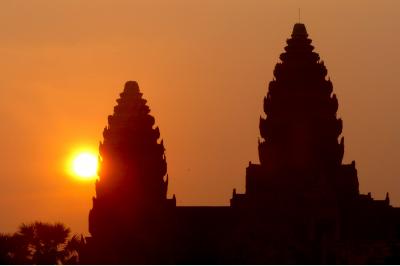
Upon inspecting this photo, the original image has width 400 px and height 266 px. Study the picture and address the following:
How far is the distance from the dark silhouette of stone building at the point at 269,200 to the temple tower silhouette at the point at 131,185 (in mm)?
53

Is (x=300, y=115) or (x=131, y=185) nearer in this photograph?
(x=300, y=115)

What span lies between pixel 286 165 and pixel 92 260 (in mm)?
11472

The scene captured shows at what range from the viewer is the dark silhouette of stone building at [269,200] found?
97188mm

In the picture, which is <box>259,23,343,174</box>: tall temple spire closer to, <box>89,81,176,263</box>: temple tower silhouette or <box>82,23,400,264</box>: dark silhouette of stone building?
<box>82,23,400,264</box>: dark silhouette of stone building

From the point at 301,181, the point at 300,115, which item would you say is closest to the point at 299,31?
the point at 300,115

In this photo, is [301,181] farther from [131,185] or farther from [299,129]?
[131,185]

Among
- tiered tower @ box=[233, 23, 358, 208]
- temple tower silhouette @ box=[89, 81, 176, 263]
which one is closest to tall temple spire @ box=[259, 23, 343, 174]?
tiered tower @ box=[233, 23, 358, 208]

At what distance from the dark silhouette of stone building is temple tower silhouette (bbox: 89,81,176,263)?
5 cm

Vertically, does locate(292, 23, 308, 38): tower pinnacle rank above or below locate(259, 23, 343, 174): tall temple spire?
above

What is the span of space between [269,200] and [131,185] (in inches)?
402

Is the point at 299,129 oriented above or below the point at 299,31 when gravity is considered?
below

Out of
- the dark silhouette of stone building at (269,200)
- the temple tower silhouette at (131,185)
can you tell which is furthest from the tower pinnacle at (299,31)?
the temple tower silhouette at (131,185)

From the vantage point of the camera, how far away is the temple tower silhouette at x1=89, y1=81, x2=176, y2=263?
105m

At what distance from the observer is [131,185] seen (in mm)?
107562
